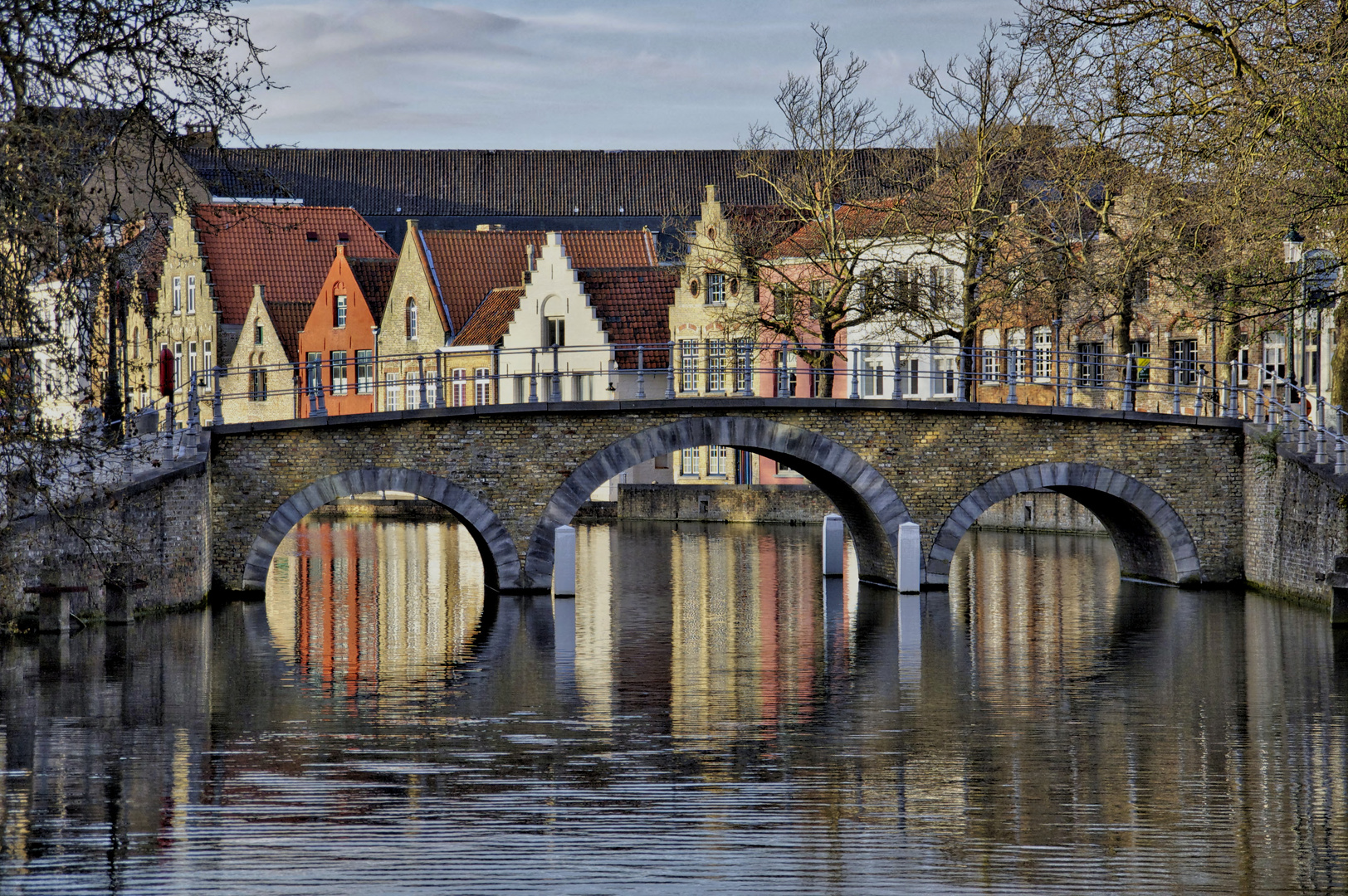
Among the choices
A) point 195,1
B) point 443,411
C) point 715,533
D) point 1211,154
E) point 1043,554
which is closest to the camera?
point 195,1

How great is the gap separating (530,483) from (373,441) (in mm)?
2577

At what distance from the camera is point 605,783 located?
13.5 m

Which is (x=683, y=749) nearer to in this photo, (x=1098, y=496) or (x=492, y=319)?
(x=1098, y=496)

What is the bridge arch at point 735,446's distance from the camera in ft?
92.3

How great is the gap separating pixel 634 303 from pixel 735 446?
25574 mm

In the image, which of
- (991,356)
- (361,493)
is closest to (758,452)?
(361,493)

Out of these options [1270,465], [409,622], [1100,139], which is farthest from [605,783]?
[1270,465]

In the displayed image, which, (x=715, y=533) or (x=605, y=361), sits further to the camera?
(x=605, y=361)

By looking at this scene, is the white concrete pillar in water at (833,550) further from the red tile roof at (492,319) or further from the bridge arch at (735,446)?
the red tile roof at (492,319)

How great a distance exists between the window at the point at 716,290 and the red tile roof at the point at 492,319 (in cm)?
576

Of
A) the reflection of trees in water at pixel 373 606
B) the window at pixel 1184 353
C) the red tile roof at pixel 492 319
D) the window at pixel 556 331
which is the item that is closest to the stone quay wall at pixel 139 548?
the reflection of trees in water at pixel 373 606

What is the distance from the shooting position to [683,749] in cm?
1509

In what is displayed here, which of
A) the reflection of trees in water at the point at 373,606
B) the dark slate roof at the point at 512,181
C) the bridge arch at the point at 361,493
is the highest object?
the dark slate roof at the point at 512,181

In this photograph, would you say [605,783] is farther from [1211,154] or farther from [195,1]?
[1211,154]
